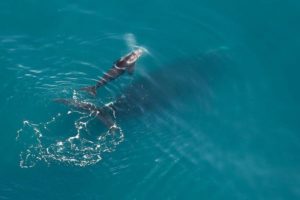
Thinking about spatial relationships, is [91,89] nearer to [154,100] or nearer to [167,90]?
[154,100]

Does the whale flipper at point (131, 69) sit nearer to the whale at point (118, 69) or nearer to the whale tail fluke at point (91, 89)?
the whale at point (118, 69)

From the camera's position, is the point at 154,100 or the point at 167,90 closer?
the point at 154,100

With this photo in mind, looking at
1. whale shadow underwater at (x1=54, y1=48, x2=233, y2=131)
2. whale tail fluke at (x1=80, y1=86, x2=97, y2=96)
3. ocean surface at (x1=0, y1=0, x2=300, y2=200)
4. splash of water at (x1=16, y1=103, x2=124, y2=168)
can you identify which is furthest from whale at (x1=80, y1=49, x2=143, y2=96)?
splash of water at (x1=16, y1=103, x2=124, y2=168)

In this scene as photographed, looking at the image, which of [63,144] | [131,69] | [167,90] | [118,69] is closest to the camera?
[63,144]

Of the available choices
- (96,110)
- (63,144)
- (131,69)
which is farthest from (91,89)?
(63,144)

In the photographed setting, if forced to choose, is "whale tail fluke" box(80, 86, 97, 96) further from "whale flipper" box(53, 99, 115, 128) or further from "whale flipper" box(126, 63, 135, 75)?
"whale flipper" box(126, 63, 135, 75)

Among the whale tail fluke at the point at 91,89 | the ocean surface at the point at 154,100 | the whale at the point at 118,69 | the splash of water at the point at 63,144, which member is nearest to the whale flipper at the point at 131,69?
the whale at the point at 118,69
